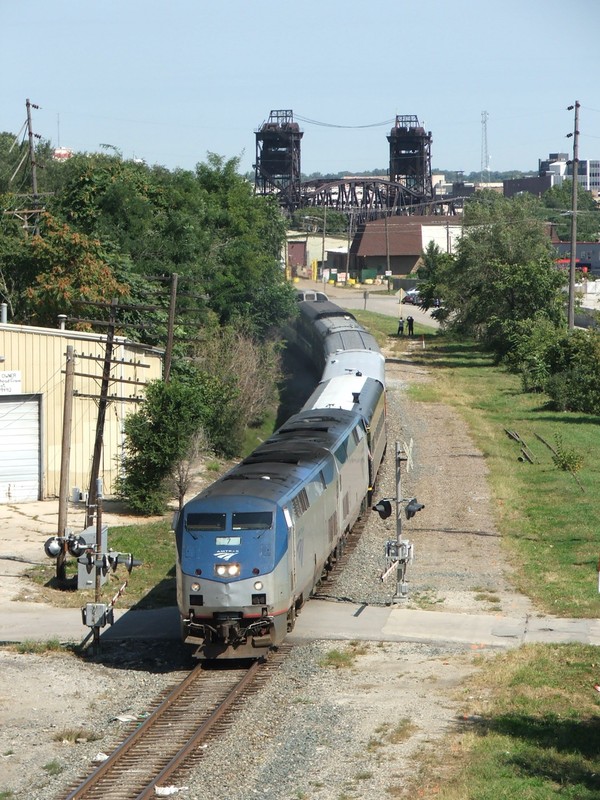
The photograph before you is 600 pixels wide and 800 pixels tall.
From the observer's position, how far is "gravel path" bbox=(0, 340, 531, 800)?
1414 cm

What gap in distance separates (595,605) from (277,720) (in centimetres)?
Answer: 804

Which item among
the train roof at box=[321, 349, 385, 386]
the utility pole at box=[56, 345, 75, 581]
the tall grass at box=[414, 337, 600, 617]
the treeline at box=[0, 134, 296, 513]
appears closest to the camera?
the tall grass at box=[414, 337, 600, 617]

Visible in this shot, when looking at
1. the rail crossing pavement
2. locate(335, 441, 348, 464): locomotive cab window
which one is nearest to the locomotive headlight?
the rail crossing pavement

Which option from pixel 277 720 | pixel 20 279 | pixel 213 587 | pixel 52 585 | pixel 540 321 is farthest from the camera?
pixel 540 321

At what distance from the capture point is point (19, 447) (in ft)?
113

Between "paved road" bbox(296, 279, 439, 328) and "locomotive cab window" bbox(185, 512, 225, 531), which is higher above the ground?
"paved road" bbox(296, 279, 439, 328)

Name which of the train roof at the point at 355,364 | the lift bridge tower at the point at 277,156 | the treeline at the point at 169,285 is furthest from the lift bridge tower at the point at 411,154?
the train roof at the point at 355,364

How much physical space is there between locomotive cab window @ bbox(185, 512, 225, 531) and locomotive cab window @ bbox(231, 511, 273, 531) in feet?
0.69

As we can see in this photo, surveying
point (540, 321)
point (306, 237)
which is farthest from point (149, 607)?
point (306, 237)

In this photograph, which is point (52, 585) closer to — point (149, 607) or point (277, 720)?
point (149, 607)

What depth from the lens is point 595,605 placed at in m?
21.6

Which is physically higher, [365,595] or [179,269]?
[179,269]

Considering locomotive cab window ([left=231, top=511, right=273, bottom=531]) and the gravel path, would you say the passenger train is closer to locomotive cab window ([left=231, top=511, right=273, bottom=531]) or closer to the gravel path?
locomotive cab window ([left=231, top=511, right=273, bottom=531])

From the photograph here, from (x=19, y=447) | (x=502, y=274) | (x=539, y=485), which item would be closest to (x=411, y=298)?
(x=502, y=274)
